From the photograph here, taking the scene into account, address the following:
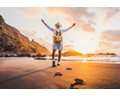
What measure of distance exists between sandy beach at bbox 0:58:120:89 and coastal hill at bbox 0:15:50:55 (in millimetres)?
90

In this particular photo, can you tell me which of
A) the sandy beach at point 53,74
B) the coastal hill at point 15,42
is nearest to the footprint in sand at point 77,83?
the sandy beach at point 53,74

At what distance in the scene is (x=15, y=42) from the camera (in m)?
2.71

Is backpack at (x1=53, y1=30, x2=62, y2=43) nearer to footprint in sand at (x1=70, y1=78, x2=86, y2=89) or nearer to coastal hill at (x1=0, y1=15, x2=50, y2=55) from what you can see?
coastal hill at (x1=0, y1=15, x2=50, y2=55)

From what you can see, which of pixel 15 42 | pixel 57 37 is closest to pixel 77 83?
pixel 57 37

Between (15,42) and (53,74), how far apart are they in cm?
45

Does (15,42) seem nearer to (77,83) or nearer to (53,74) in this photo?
(53,74)

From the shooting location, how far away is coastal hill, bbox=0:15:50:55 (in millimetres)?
2654

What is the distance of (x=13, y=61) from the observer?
270 centimetres

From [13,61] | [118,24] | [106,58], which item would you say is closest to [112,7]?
[118,24]
